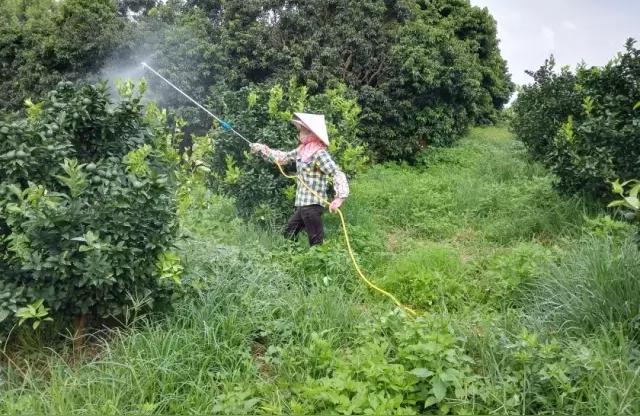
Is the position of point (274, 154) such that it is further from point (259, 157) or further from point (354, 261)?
point (354, 261)

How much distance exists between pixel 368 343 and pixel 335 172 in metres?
2.36

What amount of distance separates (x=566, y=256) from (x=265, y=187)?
326 cm

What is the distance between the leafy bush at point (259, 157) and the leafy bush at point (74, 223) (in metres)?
2.60

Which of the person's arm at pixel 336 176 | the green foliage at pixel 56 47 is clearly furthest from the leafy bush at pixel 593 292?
the green foliage at pixel 56 47

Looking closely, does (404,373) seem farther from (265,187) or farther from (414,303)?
(265,187)

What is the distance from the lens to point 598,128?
18.6 feet

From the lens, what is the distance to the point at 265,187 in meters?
6.09

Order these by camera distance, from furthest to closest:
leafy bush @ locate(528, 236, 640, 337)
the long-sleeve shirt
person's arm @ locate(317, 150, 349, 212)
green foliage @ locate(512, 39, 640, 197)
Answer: green foliage @ locate(512, 39, 640, 197) → the long-sleeve shirt → person's arm @ locate(317, 150, 349, 212) → leafy bush @ locate(528, 236, 640, 337)

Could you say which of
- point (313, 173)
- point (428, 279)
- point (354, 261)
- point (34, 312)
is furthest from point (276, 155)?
point (34, 312)

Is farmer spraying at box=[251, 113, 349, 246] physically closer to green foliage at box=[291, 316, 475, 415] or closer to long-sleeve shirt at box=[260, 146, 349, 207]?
long-sleeve shirt at box=[260, 146, 349, 207]

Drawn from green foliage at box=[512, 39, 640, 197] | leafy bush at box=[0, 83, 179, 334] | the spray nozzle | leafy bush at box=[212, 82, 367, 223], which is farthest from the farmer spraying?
green foliage at box=[512, 39, 640, 197]

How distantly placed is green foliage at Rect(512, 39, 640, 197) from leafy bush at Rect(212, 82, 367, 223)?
2.47 m

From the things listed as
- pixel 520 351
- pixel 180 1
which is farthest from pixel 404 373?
pixel 180 1

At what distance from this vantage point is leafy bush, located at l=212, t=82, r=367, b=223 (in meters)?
6.13
